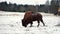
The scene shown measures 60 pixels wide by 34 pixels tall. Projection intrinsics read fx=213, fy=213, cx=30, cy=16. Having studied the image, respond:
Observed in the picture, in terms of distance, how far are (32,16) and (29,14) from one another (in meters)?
0.34

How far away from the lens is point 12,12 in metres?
41.6

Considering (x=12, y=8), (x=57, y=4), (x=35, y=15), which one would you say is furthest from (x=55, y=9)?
(x=35, y=15)

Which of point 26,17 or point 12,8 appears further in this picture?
point 12,8

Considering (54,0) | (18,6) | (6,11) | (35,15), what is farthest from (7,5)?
(35,15)

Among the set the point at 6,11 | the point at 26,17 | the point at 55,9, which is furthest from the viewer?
the point at 6,11

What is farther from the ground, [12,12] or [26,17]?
[26,17]

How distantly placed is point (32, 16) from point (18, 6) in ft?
79.8

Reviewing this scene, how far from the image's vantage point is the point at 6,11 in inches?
1654

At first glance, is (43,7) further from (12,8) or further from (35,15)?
(35,15)

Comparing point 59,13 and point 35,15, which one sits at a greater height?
point 35,15

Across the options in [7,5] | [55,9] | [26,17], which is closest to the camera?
[26,17]

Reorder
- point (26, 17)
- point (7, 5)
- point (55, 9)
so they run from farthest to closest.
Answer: point (55, 9) < point (7, 5) < point (26, 17)

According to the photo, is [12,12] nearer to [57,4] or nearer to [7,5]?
[7,5]

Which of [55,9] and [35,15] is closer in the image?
[35,15]
